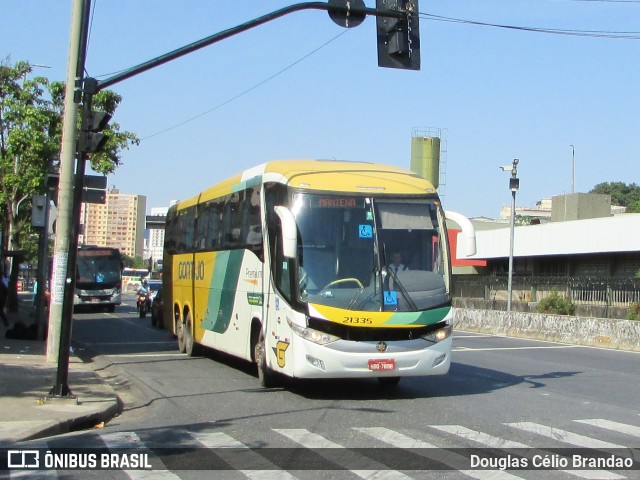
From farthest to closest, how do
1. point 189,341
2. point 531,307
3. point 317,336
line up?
1. point 531,307
2. point 189,341
3. point 317,336

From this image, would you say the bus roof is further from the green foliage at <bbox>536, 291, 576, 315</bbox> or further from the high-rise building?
the high-rise building

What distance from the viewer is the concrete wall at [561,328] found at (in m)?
25.3

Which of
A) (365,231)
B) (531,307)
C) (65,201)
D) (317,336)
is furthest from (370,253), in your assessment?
(531,307)

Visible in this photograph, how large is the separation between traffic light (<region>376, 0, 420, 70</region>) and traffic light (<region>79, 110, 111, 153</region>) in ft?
13.4

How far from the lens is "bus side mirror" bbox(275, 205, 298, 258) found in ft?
40.8

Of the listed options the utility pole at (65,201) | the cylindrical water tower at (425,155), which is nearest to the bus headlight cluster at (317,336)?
the utility pole at (65,201)

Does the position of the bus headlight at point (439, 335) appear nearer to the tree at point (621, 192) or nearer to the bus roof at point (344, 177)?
the bus roof at point (344, 177)

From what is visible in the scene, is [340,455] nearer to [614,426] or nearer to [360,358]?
[360,358]

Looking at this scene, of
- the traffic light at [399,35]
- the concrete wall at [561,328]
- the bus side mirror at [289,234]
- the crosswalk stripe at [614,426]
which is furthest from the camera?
the concrete wall at [561,328]

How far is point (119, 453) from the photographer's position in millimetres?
8945

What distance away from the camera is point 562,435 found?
1021cm

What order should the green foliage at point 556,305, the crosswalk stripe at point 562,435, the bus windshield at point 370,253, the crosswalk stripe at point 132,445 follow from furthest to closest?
the green foliage at point 556,305, the bus windshield at point 370,253, the crosswalk stripe at point 562,435, the crosswalk stripe at point 132,445

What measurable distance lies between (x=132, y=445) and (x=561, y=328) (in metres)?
20.8

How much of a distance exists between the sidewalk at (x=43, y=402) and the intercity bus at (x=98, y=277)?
26506 mm
